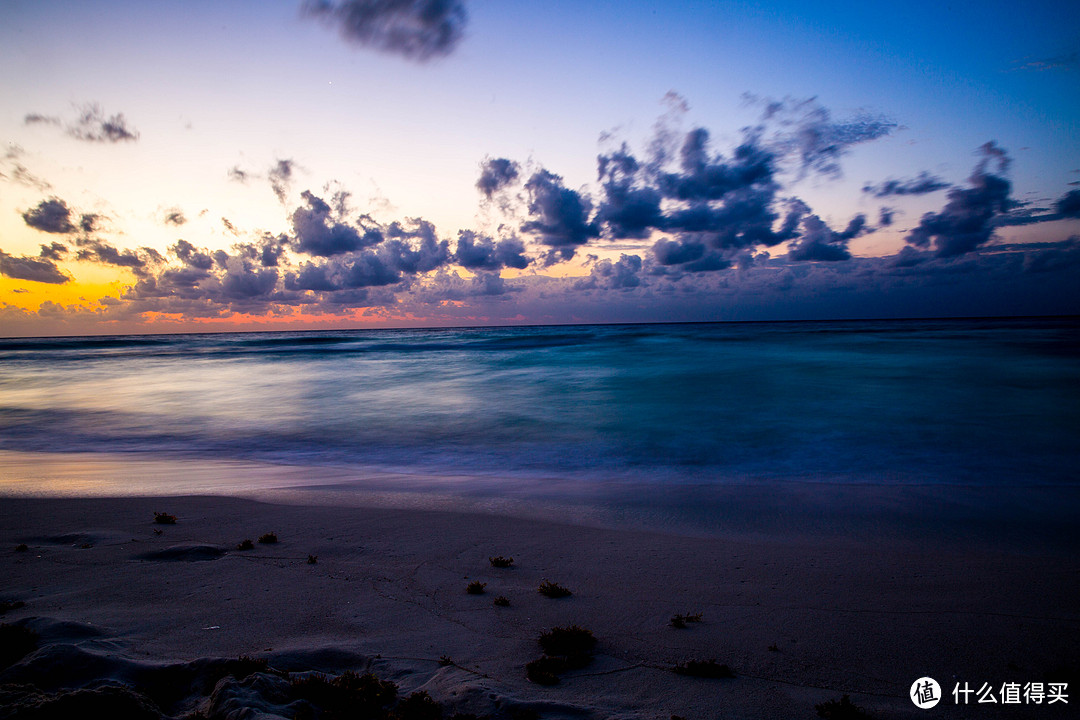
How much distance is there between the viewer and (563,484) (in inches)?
326

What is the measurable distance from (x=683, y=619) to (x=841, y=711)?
1.14 m

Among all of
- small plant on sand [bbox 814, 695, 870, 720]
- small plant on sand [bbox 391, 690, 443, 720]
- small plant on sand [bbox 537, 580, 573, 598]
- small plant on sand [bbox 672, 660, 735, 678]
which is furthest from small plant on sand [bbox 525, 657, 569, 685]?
small plant on sand [bbox 814, 695, 870, 720]

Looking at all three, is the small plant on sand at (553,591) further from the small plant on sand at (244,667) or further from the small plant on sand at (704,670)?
the small plant on sand at (244,667)

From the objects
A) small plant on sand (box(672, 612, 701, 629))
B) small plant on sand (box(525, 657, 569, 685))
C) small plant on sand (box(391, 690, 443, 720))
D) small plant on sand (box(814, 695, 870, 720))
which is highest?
small plant on sand (box(391, 690, 443, 720))

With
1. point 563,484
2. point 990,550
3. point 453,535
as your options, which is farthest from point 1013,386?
point 453,535

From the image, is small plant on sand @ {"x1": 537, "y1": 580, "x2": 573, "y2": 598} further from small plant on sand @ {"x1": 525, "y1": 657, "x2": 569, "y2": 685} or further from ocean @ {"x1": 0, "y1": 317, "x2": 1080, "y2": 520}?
ocean @ {"x1": 0, "y1": 317, "x2": 1080, "y2": 520}

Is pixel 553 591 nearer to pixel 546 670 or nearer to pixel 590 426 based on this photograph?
pixel 546 670

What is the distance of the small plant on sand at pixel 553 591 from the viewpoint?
4188 mm

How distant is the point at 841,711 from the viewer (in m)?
2.85

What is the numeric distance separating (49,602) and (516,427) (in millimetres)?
10238

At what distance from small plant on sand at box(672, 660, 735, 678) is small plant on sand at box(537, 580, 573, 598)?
1173 mm

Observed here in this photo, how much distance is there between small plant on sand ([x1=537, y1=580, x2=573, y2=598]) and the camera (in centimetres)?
419

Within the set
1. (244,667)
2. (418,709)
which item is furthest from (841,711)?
(244,667)

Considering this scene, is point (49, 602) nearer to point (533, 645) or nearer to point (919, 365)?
point (533, 645)
